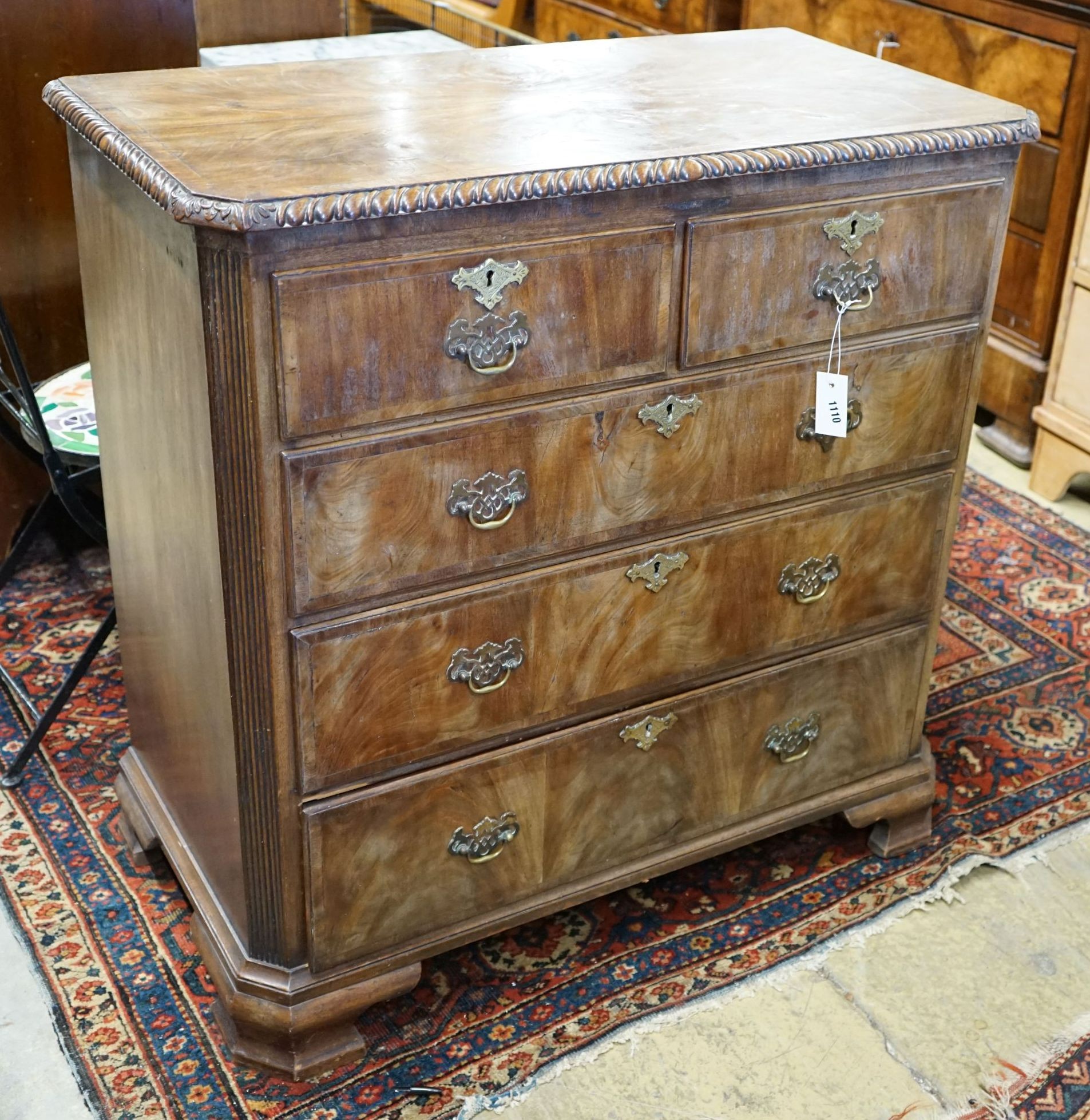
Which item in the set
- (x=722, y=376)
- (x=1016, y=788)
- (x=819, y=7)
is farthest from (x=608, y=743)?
(x=819, y=7)

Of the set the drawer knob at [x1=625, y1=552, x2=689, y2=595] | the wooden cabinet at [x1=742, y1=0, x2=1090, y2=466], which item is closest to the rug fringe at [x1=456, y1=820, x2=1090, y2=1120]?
the drawer knob at [x1=625, y1=552, x2=689, y2=595]

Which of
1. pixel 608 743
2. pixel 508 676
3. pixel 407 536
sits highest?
pixel 407 536

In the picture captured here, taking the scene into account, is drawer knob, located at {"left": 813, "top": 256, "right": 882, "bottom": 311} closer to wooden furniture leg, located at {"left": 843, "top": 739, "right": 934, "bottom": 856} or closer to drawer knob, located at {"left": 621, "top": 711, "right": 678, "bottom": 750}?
drawer knob, located at {"left": 621, "top": 711, "right": 678, "bottom": 750}

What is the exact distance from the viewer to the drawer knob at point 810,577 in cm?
198

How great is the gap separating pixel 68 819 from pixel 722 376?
4.21 ft

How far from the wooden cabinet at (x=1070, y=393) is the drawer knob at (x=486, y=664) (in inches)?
73.6

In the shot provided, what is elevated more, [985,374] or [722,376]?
[722,376]

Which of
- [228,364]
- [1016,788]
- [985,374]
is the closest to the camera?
[228,364]

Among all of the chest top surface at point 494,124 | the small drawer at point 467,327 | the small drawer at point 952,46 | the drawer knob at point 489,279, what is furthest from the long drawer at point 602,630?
the small drawer at point 952,46

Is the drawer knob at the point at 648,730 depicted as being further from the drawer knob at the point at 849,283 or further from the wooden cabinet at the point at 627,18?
the wooden cabinet at the point at 627,18

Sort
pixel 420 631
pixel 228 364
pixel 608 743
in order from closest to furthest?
pixel 228 364 < pixel 420 631 < pixel 608 743

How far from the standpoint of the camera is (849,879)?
2.24 meters

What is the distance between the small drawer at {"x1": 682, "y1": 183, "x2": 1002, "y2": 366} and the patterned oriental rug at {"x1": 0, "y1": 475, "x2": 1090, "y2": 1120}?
34.4 inches

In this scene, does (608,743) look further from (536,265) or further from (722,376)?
(536,265)
